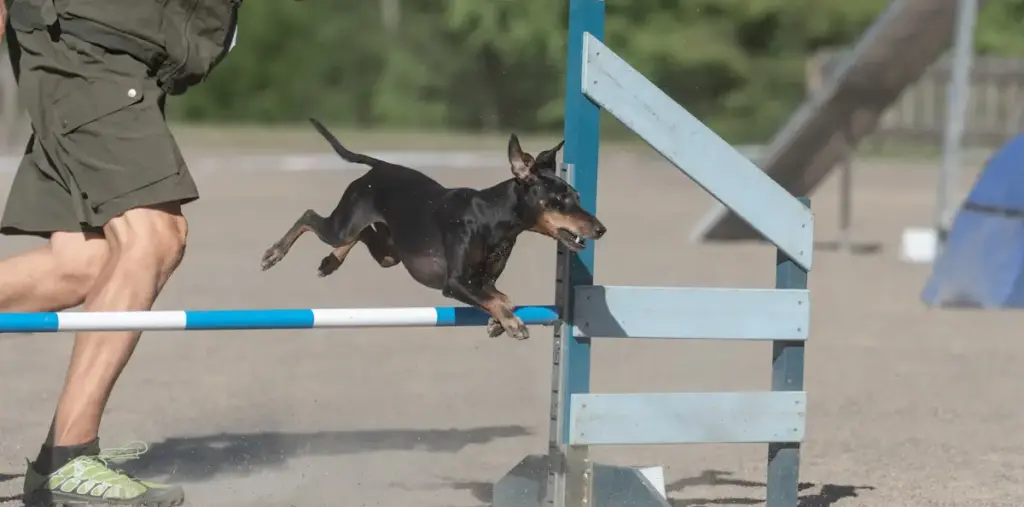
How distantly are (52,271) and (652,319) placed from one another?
154cm

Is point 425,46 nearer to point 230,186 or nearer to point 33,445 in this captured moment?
point 230,186

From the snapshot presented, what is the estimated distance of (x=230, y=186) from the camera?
17812mm

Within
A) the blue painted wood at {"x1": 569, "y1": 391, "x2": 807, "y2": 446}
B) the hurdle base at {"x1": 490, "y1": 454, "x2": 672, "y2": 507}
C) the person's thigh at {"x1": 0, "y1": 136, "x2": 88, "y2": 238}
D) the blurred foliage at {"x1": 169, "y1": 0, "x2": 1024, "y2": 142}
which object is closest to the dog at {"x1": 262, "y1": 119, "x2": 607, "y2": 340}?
the blue painted wood at {"x1": 569, "y1": 391, "x2": 807, "y2": 446}

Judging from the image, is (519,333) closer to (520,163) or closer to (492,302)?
(492,302)

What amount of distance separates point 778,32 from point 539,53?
44.8ft

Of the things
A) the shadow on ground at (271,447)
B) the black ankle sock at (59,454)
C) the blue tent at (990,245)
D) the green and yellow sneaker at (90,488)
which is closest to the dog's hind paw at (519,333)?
the green and yellow sneaker at (90,488)

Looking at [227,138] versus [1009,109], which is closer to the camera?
[1009,109]

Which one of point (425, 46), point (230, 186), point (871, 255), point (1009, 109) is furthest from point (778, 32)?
point (871, 255)

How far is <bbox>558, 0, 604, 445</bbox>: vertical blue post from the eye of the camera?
12.9 ft

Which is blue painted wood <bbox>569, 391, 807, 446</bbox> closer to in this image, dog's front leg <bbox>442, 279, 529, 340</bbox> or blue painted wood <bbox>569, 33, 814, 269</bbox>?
dog's front leg <bbox>442, 279, 529, 340</bbox>

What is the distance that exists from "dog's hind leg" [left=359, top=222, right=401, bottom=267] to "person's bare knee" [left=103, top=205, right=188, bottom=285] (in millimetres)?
491

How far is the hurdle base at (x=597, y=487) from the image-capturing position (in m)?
4.11

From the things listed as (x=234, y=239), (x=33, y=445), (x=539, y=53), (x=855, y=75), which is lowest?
(x=33, y=445)

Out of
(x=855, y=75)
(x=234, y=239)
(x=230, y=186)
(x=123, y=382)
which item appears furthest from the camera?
(x=230, y=186)
